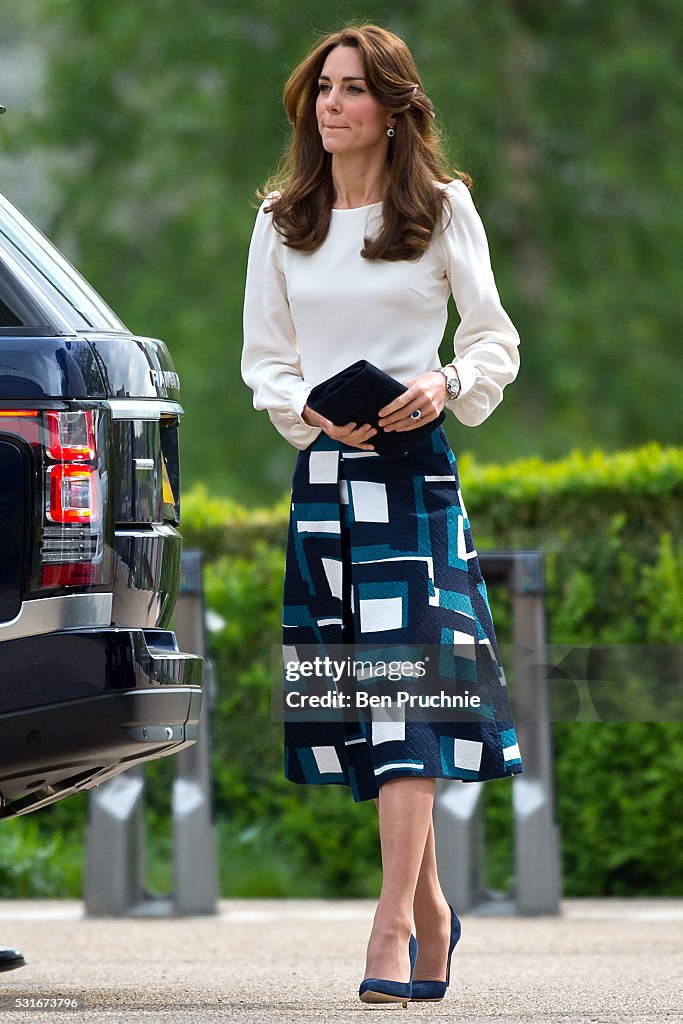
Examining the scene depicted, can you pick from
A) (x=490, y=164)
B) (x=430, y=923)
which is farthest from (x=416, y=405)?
(x=490, y=164)

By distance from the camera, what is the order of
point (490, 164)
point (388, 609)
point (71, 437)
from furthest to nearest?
point (490, 164) < point (388, 609) < point (71, 437)

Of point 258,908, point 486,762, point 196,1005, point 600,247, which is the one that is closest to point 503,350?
point 486,762

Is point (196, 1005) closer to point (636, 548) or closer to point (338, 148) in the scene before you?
point (338, 148)

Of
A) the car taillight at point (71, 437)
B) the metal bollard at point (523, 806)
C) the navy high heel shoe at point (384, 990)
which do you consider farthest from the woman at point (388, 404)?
the metal bollard at point (523, 806)

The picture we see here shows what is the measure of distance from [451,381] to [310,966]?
1.76m

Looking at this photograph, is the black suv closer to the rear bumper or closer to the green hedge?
the rear bumper

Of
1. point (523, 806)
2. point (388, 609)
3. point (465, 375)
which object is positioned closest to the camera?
point (388, 609)

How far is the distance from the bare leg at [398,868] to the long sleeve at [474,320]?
2.67 ft

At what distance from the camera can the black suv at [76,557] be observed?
3.30 metres

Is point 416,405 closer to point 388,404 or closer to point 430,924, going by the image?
point 388,404

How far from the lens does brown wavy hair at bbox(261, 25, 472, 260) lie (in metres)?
3.57

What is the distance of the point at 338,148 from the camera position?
11.9ft

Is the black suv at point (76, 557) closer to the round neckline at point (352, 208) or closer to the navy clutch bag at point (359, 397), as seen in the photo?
the navy clutch bag at point (359, 397)

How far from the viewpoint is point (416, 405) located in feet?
11.3
